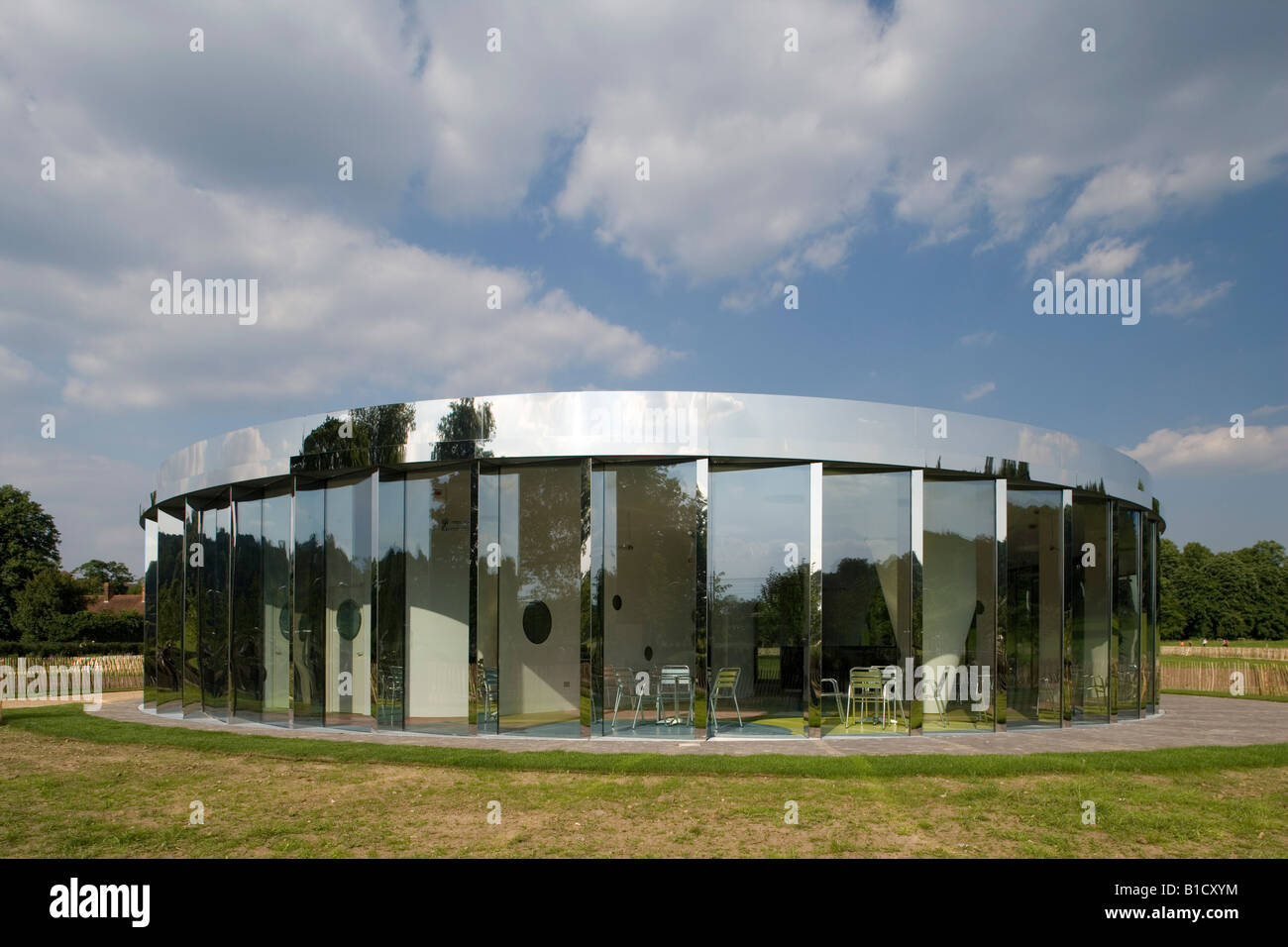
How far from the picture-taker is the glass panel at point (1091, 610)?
47.6 ft

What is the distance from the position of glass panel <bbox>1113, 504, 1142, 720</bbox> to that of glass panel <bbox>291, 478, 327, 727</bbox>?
41.7 feet

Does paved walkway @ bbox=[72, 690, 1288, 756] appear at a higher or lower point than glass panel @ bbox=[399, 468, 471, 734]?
lower

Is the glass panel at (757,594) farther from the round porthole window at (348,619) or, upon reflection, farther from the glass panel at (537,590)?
the round porthole window at (348,619)

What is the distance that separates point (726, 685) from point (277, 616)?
705cm

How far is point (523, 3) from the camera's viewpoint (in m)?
12.2

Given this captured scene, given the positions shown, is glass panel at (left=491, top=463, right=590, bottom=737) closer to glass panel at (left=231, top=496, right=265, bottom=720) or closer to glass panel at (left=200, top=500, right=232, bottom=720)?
glass panel at (left=231, top=496, right=265, bottom=720)

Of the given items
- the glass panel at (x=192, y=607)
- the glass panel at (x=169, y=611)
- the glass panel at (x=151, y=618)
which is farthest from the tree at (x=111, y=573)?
the glass panel at (x=192, y=607)

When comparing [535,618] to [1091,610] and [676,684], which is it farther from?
[1091,610]

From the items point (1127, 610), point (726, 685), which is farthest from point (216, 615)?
point (1127, 610)

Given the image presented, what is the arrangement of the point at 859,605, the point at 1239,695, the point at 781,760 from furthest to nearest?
the point at 1239,695 < the point at 859,605 < the point at 781,760

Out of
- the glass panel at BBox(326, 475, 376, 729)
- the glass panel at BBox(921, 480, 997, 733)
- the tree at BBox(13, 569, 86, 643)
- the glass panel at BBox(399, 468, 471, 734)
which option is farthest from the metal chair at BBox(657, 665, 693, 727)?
the tree at BBox(13, 569, 86, 643)

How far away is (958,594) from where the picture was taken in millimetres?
12898

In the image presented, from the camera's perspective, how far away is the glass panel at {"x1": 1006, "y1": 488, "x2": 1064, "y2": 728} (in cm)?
1321
